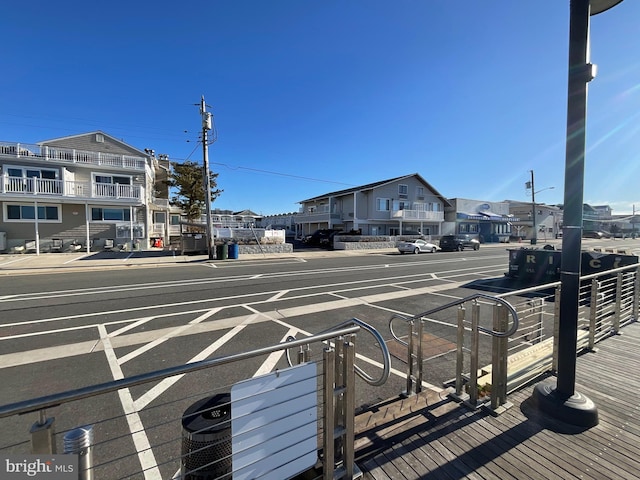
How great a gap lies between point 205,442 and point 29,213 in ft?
91.6

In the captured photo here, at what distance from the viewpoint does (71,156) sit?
2214cm

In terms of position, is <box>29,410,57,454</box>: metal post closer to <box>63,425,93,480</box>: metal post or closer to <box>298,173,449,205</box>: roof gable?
<box>63,425,93,480</box>: metal post

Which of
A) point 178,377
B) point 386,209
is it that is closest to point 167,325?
point 178,377

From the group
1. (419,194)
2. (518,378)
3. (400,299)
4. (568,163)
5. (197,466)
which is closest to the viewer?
(197,466)

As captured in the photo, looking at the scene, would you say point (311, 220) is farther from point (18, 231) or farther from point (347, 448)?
point (347, 448)

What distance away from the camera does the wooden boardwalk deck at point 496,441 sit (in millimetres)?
2283

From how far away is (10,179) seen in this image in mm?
19594

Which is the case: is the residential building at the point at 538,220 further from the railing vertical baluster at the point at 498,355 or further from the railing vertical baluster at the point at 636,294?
the railing vertical baluster at the point at 498,355

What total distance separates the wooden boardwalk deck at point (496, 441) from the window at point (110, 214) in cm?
2652

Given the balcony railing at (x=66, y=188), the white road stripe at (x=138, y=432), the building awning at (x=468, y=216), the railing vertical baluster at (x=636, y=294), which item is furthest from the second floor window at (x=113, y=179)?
the building awning at (x=468, y=216)

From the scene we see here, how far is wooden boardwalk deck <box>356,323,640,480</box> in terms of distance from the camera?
2.28m

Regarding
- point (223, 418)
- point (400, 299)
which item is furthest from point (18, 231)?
point (223, 418)

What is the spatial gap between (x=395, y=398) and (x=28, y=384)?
4.86 m

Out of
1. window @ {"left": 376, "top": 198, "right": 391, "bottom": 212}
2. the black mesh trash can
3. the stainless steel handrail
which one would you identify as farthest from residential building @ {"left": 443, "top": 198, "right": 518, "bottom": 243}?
the stainless steel handrail
